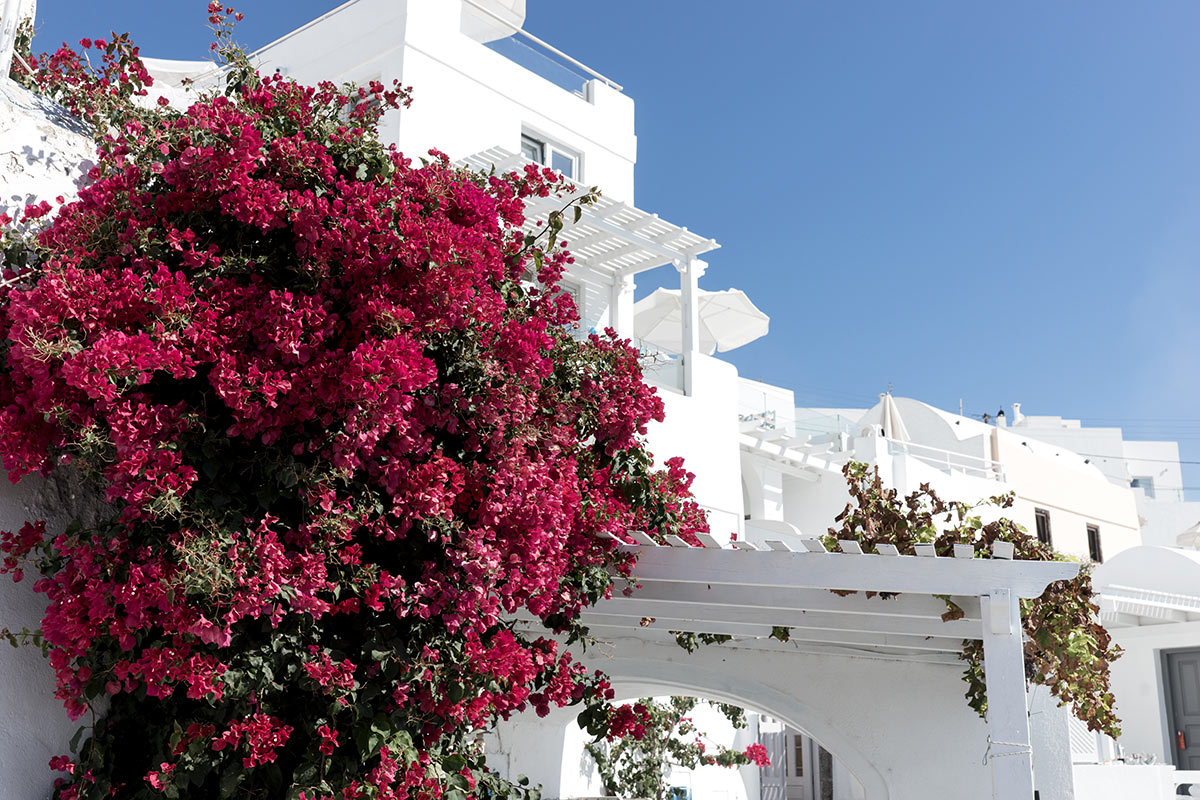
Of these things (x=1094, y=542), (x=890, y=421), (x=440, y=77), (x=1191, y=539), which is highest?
(x=440, y=77)

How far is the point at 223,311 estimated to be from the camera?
→ 462 centimetres

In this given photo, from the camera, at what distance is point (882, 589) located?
6031 mm

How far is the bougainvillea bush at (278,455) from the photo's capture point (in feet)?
14.0

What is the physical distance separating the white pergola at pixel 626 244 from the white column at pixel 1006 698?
10217 mm

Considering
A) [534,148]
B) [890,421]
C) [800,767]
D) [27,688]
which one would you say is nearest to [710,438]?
[534,148]

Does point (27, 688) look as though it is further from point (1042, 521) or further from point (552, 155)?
point (1042, 521)

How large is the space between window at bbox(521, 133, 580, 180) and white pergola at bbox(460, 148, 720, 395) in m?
1.60

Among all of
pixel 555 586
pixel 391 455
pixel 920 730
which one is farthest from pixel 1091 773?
pixel 391 455

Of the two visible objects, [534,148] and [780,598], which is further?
[534,148]

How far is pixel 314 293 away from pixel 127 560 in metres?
1.28

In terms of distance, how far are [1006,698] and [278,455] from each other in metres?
3.75

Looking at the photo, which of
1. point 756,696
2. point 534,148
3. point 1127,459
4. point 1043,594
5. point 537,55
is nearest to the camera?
point 1043,594

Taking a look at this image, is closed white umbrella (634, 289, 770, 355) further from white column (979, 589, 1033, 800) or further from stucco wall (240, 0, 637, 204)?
white column (979, 589, 1033, 800)

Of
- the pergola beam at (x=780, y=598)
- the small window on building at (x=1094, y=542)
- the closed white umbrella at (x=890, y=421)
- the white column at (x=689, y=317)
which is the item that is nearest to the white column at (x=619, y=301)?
the white column at (x=689, y=317)
